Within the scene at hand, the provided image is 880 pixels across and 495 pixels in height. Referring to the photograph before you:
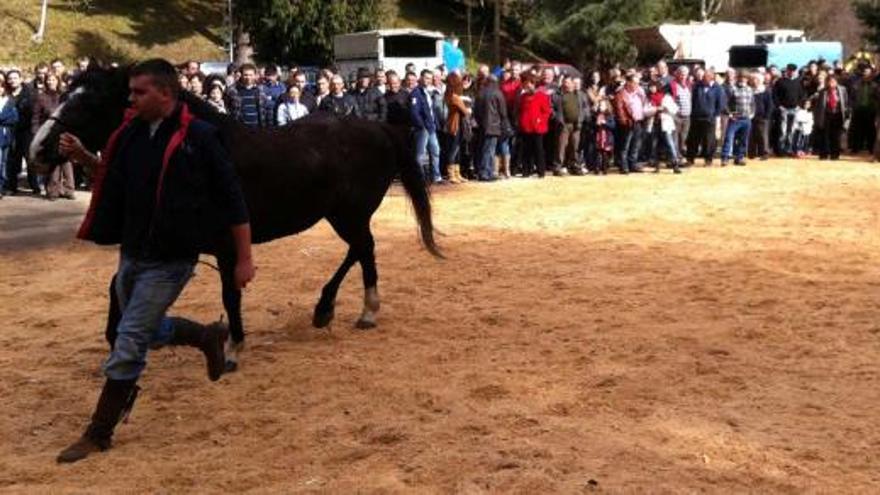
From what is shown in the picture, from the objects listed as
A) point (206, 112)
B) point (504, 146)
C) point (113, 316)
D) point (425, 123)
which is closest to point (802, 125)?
point (504, 146)

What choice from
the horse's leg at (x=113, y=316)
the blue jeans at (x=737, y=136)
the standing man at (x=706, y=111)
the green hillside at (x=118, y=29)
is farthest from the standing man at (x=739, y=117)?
the green hillside at (x=118, y=29)

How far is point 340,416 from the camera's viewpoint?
5.16 metres

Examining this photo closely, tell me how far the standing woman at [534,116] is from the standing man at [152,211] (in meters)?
12.4

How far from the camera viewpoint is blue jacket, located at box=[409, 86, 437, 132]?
15444mm

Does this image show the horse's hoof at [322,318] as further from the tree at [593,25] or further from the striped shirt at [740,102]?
the tree at [593,25]

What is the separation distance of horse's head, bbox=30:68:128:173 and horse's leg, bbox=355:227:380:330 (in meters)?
2.23

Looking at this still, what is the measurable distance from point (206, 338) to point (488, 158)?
464 inches

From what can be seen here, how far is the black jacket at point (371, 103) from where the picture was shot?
15328 millimetres

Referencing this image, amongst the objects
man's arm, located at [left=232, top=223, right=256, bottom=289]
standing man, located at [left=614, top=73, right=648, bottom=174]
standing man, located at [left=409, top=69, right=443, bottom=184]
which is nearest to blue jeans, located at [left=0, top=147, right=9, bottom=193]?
standing man, located at [left=409, top=69, right=443, bottom=184]

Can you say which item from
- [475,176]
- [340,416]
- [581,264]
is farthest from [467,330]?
[475,176]

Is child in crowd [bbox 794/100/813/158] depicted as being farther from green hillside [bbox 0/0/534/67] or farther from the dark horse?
green hillside [bbox 0/0/534/67]

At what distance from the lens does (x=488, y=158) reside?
16500 mm

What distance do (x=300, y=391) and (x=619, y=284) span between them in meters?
3.63

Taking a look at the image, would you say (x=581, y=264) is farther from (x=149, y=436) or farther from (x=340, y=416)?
(x=149, y=436)
